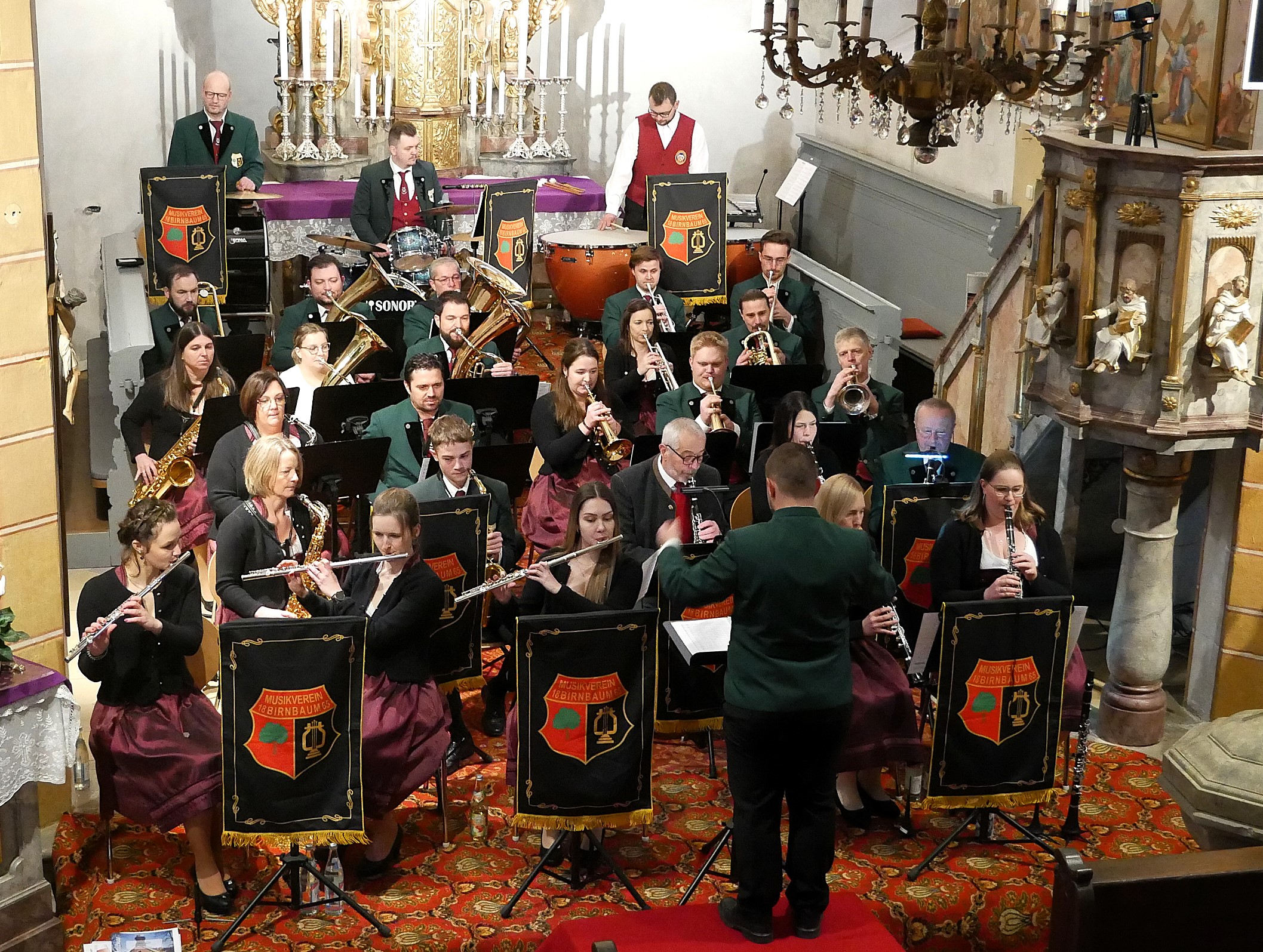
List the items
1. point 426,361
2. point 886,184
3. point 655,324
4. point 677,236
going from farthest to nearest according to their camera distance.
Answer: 1. point 886,184
2. point 677,236
3. point 655,324
4. point 426,361

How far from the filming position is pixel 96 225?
10633mm

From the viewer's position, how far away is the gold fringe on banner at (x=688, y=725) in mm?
5602

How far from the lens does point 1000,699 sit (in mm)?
5184

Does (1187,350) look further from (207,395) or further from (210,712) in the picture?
(207,395)

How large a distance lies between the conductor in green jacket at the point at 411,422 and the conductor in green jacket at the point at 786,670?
2.31 metres

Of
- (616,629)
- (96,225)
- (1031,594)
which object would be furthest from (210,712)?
(96,225)

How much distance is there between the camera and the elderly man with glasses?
596 centimetres

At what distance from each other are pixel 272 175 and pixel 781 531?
7581 millimetres

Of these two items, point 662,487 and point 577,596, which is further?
point 662,487

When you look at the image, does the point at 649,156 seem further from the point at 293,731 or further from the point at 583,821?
the point at 293,731

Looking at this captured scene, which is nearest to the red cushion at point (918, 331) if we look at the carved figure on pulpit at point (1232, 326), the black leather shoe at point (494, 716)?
the carved figure on pulpit at point (1232, 326)

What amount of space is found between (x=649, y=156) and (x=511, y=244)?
1.47 metres

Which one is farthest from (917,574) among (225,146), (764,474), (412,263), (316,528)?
(225,146)

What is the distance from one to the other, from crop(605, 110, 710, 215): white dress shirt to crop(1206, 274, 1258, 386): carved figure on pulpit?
5.38 metres
